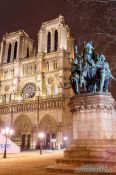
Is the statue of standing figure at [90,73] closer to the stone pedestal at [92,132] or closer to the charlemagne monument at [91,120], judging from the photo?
the charlemagne monument at [91,120]

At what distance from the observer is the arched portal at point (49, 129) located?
1651 inches

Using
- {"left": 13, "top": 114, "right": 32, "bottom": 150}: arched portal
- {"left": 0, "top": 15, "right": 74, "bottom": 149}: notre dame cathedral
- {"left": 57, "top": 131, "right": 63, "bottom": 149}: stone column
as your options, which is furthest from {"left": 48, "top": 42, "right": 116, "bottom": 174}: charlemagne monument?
{"left": 13, "top": 114, "right": 32, "bottom": 150}: arched portal

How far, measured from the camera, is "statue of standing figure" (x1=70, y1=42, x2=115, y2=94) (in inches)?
442

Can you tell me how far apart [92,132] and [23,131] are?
3634 centimetres

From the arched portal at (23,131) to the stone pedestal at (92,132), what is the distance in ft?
114

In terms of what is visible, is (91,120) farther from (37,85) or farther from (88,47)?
(37,85)

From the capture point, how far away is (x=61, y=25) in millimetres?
48500

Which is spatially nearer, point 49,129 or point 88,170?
point 88,170

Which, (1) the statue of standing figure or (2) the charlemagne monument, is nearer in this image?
(2) the charlemagne monument

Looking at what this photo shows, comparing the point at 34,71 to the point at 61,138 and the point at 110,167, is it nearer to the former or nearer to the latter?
the point at 61,138

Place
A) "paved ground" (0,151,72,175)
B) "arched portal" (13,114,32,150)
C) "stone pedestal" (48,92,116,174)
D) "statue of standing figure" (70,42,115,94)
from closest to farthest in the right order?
1. "paved ground" (0,151,72,175)
2. "stone pedestal" (48,92,116,174)
3. "statue of standing figure" (70,42,115,94)
4. "arched portal" (13,114,32,150)

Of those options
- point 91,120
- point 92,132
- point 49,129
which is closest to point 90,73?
point 91,120

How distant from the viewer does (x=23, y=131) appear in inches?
1764

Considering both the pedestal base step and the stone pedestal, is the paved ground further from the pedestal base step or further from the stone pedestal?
the stone pedestal
